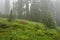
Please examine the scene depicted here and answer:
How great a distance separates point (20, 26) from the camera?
39.9 feet

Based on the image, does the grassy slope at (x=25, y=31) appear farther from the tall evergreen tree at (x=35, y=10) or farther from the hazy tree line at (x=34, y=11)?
the tall evergreen tree at (x=35, y=10)

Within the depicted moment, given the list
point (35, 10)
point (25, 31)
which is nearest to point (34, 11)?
point (35, 10)

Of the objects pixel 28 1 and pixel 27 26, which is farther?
pixel 28 1

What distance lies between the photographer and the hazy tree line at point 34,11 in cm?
1350

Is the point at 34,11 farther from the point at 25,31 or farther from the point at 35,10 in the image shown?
the point at 25,31

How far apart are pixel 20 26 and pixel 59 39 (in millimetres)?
3316

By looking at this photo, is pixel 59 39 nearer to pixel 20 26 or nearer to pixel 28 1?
pixel 20 26

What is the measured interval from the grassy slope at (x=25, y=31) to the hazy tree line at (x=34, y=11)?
2.62ft

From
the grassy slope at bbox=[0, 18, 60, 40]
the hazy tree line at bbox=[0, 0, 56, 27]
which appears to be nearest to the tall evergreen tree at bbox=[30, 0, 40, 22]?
the hazy tree line at bbox=[0, 0, 56, 27]

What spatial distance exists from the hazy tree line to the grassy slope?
0.80 m

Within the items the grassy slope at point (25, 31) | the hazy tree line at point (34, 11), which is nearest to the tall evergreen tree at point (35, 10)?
the hazy tree line at point (34, 11)

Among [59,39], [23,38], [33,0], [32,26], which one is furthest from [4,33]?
[33,0]

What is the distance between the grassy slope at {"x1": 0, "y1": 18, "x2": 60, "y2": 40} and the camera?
10.7 metres

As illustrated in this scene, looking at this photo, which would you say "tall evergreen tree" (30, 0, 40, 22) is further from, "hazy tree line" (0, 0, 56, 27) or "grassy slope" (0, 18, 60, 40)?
"grassy slope" (0, 18, 60, 40)
